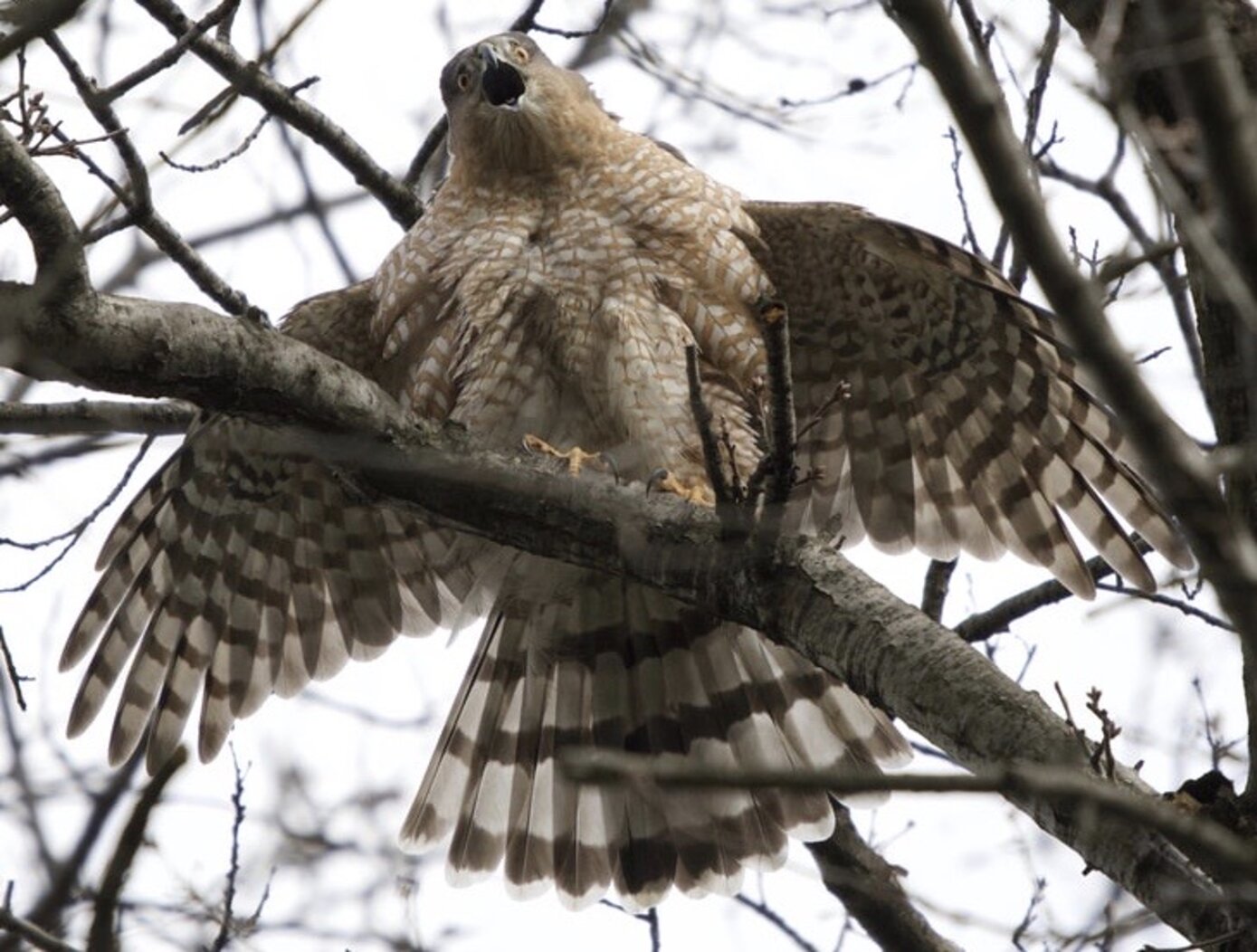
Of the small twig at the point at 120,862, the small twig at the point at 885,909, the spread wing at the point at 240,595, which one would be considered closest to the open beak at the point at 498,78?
the spread wing at the point at 240,595

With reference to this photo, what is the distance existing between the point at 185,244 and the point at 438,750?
188 cm

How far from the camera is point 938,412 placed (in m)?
5.34

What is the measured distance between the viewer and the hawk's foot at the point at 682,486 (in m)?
4.31

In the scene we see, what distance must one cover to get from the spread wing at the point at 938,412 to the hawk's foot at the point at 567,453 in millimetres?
902

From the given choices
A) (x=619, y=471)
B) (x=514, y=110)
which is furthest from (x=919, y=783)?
(x=514, y=110)

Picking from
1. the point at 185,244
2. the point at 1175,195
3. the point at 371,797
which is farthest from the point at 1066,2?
the point at 371,797

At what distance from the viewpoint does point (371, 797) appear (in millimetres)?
5789

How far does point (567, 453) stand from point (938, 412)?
1.41 meters

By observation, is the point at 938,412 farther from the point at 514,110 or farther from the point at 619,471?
the point at 514,110

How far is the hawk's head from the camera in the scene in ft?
17.9

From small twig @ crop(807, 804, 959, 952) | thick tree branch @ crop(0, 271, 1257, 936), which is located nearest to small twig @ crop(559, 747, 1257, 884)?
thick tree branch @ crop(0, 271, 1257, 936)

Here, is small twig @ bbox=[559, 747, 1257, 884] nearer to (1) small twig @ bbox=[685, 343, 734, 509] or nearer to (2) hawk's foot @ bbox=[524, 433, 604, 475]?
(1) small twig @ bbox=[685, 343, 734, 509]

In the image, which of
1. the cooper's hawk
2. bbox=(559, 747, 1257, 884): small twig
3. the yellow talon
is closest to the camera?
bbox=(559, 747, 1257, 884): small twig

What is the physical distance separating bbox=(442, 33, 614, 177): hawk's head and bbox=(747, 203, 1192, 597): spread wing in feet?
2.42
